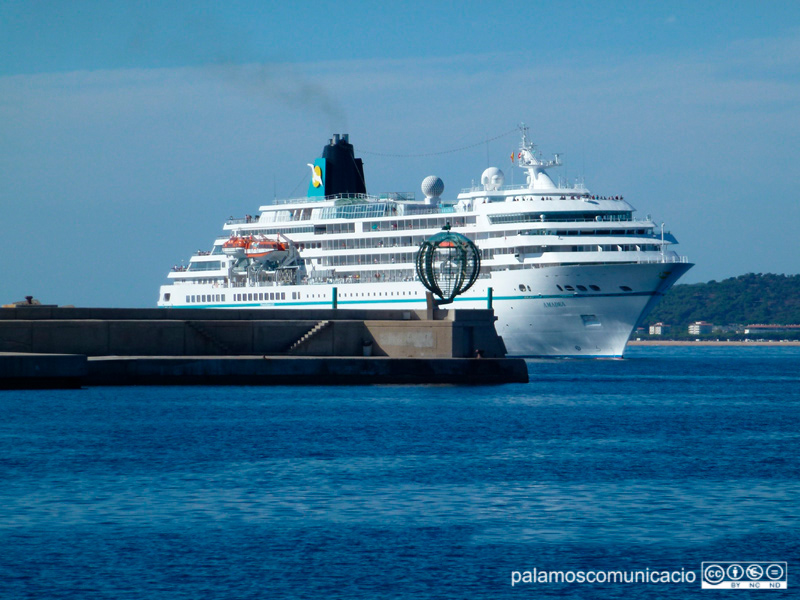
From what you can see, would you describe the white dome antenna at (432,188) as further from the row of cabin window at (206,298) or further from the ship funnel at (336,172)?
the row of cabin window at (206,298)

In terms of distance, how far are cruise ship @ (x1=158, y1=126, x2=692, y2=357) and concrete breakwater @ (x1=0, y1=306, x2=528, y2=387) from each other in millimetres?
16204

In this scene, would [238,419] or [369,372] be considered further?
[369,372]

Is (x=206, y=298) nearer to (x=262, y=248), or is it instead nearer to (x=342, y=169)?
(x=262, y=248)

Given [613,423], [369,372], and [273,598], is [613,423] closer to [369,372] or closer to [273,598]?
[369,372]

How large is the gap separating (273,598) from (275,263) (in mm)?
75105

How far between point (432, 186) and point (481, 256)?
11.0 m

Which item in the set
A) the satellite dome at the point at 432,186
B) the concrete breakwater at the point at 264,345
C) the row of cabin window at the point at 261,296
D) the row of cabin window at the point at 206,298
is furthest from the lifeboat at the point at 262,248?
the concrete breakwater at the point at 264,345

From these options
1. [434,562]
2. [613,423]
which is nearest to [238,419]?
[613,423]

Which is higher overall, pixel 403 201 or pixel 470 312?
pixel 403 201

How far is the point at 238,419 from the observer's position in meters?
38.1

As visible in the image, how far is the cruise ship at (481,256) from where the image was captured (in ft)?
249

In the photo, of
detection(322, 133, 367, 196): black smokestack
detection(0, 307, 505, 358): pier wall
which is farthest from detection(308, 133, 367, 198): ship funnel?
detection(0, 307, 505, 358): pier wall

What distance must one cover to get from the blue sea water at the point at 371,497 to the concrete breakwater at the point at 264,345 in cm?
442

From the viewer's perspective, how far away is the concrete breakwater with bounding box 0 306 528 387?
4706cm
